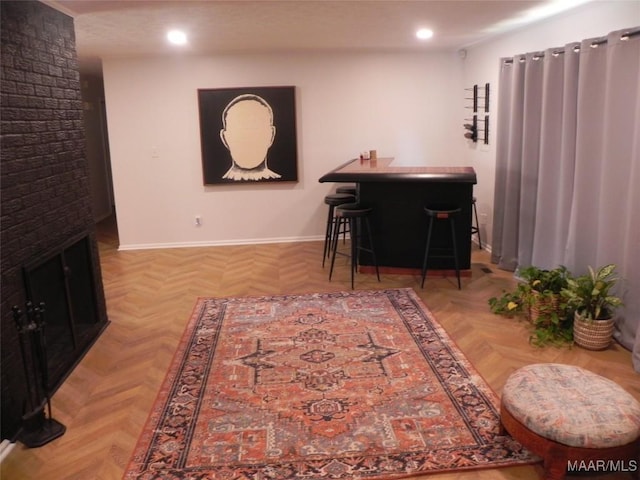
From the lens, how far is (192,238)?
653 centimetres

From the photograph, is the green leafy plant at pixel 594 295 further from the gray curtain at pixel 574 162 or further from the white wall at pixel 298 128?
the white wall at pixel 298 128

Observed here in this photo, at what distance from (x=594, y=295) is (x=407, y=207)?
1.95 meters

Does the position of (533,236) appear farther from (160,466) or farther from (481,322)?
(160,466)

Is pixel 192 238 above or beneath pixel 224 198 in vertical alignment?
beneath

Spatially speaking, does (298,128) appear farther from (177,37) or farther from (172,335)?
(172,335)

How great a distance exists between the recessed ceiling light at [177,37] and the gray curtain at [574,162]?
9.80 feet

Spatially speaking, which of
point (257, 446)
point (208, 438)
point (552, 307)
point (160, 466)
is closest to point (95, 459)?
point (160, 466)

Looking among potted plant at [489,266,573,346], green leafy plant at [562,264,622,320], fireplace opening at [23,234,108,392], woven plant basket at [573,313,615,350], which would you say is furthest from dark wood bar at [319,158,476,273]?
fireplace opening at [23,234,108,392]

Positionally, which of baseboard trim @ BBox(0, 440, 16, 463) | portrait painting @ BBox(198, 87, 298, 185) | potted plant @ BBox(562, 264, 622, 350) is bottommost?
baseboard trim @ BBox(0, 440, 16, 463)

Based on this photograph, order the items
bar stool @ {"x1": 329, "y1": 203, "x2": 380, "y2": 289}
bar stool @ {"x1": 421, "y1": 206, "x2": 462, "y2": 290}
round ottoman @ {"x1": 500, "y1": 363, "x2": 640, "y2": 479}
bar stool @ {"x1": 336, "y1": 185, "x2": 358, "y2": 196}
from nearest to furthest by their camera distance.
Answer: round ottoman @ {"x1": 500, "y1": 363, "x2": 640, "y2": 479}
bar stool @ {"x1": 421, "y1": 206, "x2": 462, "y2": 290}
bar stool @ {"x1": 329, "y1": 203, "x2": 380, "y2": 289}
bar stool @ {"x1": 336, "y1": 185, "x2": 358, "y2": 196}

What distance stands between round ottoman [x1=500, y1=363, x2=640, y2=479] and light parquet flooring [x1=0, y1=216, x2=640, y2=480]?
0.23 m

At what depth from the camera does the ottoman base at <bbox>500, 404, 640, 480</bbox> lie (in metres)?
2.01

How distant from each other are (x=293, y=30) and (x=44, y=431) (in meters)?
3.67

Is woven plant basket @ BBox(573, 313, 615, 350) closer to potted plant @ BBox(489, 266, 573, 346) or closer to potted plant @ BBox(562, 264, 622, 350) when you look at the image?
potted plant @ BBox(562, 264, 622, 350)
